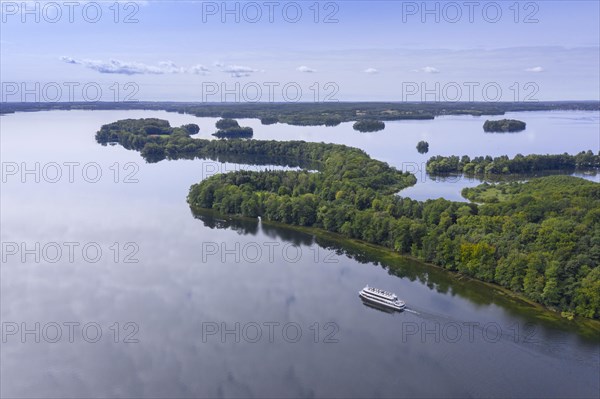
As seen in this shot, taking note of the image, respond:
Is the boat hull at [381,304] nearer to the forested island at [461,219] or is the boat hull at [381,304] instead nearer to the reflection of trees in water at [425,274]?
the reflection of trees in water at [425,274]

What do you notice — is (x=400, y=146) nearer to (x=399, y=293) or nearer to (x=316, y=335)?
(x=399, y=293)

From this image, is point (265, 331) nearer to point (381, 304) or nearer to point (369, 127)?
point (381, 304)

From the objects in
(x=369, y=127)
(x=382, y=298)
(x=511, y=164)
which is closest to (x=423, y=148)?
(x=511, y=164)

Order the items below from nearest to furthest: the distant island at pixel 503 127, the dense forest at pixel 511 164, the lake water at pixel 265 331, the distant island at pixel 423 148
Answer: the lake water at pixel 265 331 → the dense forest at pixel 511 164 → the distant island at pixel 423 148 → the distant island at pixel 503 127

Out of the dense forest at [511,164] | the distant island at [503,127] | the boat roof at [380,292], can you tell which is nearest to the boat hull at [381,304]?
the boat roof at [380,292]

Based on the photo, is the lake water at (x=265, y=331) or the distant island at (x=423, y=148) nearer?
the lake water at (x=265, y=331)

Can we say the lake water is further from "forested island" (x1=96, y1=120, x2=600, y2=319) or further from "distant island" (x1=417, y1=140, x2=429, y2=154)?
"distant island" (x1=417, y1=140, x2=429, y2=154)
